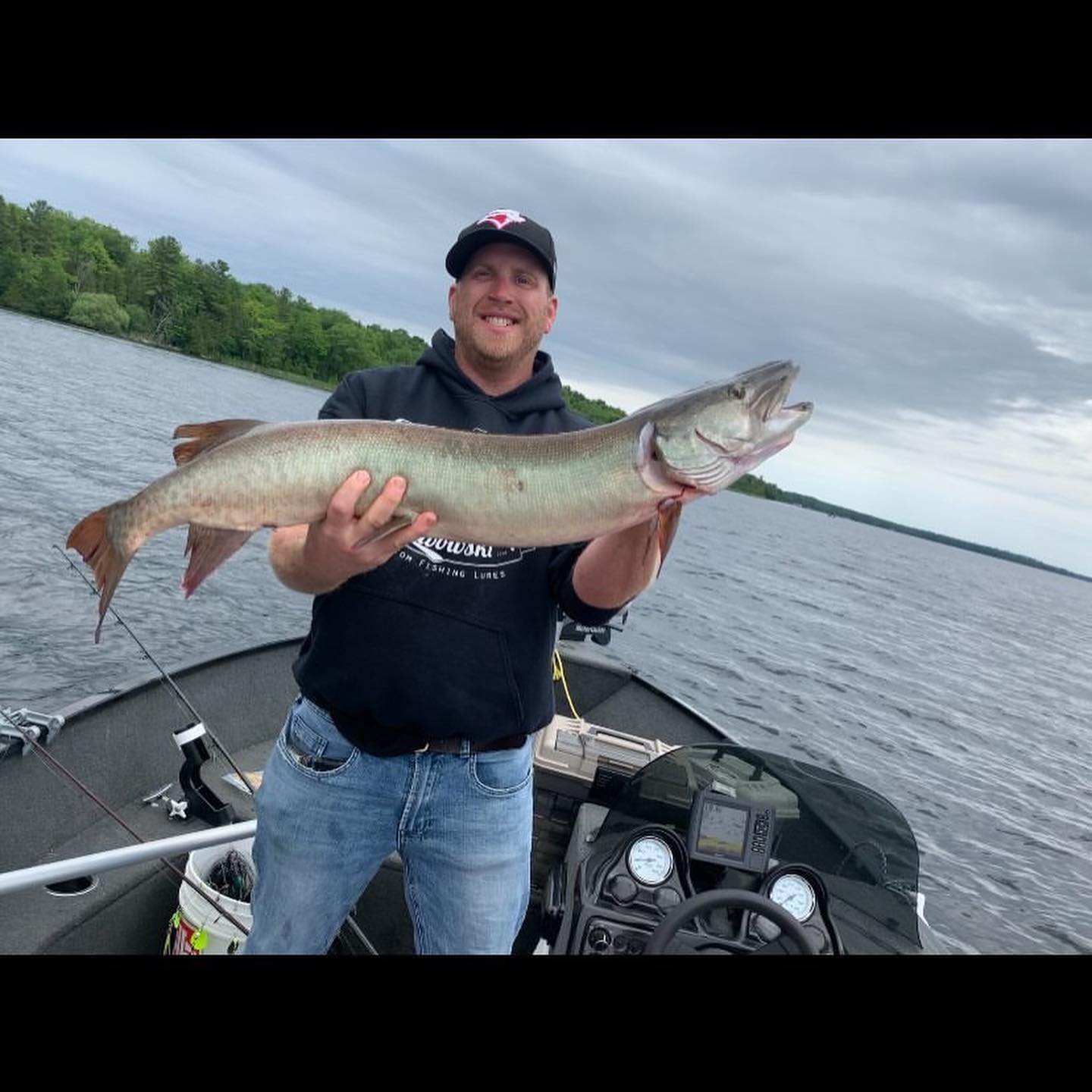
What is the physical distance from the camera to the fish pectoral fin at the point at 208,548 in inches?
118

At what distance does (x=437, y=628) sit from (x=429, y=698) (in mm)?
257

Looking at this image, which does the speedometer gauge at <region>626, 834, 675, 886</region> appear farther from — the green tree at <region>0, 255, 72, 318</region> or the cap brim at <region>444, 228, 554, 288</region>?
the green tree at <region>0, 255, 72, 318</region>

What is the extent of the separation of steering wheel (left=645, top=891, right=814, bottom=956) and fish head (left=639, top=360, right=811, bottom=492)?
153cm

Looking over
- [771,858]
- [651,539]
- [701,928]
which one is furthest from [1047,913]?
[651,539]

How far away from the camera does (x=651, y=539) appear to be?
9.85 feet

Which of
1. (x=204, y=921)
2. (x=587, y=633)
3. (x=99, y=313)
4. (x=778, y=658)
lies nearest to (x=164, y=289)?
(x=99, y=313)

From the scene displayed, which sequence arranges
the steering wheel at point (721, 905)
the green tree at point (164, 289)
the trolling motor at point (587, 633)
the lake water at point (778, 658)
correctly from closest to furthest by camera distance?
the steering wheel at point (721, 905), the trolling motor at point (587, 633), the lake water at point (778, 658), the green tree at point (164, 289)

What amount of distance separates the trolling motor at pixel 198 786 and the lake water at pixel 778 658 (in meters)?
3.55

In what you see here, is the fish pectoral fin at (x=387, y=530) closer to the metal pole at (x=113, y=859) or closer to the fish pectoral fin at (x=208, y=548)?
the fish pectoral fin at (x=208, y=548)

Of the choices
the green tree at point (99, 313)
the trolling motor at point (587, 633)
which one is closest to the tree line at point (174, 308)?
the green tree at point (99, 313)

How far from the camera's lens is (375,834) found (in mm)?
3000
